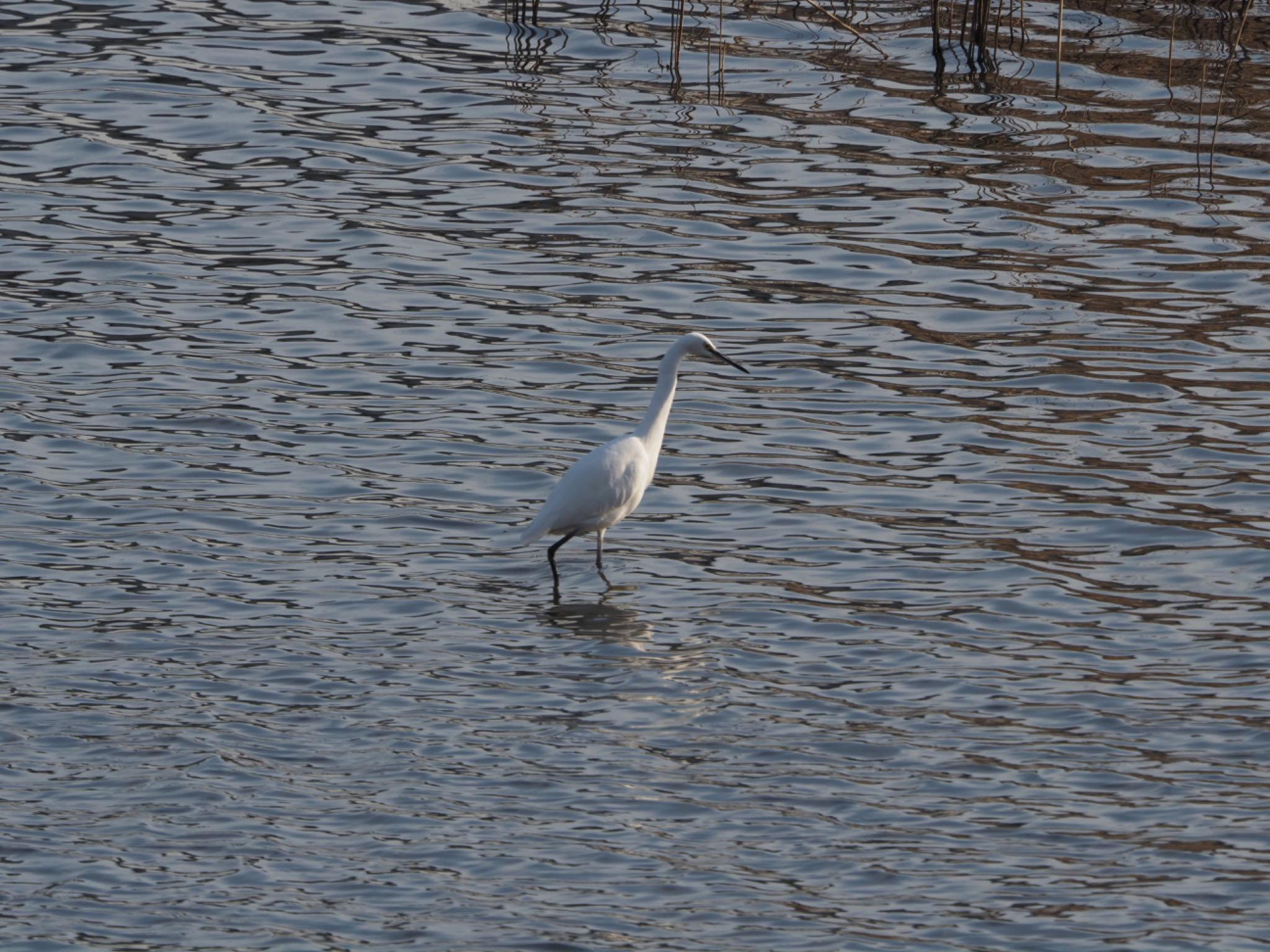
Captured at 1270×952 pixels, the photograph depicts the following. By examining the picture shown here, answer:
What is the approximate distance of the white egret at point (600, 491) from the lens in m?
10.5

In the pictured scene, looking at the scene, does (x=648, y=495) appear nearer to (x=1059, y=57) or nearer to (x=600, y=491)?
(x=600, y=491)

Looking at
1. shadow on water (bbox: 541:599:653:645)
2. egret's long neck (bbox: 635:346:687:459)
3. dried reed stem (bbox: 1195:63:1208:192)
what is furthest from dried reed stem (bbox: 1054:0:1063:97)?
shadow on water (bbox: 541:599:653:645)

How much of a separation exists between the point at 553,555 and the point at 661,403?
107 cm

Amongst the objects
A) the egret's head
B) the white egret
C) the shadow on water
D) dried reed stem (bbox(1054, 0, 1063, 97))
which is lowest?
the shadow on water

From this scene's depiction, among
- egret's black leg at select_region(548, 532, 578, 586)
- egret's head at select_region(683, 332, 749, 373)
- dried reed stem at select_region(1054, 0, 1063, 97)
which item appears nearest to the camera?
egret's black leg at select_region(548, 532, 578, 586)

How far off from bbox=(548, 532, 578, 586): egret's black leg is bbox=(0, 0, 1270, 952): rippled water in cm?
9

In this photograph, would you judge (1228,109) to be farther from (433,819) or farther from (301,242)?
(433,819)

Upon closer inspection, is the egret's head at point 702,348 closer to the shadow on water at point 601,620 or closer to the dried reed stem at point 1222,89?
the shadow on water at point 601,620

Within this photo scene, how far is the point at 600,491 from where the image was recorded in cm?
1054

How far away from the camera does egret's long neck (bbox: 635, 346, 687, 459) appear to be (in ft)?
36.4

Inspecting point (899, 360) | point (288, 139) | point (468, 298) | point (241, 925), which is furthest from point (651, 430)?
point (288, 139)

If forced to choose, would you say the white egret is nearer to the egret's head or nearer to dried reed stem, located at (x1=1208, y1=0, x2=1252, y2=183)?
the egret's head

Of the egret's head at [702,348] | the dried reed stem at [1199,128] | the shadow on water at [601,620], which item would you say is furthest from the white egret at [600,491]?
the dried reed stem at [1199,128]

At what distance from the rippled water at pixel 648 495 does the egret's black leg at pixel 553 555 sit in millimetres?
94
